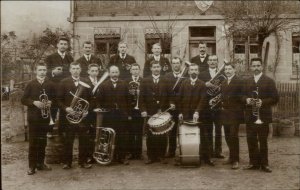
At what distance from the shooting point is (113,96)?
6.41m

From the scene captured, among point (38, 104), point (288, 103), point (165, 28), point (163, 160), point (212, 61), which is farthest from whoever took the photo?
point (165, 28)

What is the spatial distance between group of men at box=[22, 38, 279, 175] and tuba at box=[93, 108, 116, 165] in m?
0.09

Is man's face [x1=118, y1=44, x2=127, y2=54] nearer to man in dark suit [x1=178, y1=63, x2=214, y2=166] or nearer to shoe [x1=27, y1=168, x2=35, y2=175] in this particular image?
man in dark suit [x1=178, y1=63, x2=214, y2=166]

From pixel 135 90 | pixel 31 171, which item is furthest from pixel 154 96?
pixel 31 171

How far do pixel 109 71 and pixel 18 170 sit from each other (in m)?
1.97

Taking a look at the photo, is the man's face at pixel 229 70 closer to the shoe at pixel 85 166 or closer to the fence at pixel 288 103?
the shoe at pixel 85 166

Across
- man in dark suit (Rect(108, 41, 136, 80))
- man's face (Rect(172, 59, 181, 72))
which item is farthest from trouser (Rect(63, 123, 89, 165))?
→ man's face (Rect(172, 59, 181, 72))

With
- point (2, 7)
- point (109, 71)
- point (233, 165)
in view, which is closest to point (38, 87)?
point (109, 71)

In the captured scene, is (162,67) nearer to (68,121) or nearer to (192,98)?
(192,98)

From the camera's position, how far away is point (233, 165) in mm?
6168

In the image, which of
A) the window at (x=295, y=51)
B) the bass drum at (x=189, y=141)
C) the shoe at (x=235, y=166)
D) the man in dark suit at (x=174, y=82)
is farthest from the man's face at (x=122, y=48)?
the window at (x=295, y=51)

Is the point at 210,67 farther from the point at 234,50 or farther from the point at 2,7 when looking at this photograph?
the point at 234,50

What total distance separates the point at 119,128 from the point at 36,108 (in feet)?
4.29

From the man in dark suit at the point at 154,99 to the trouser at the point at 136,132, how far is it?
236 mm
